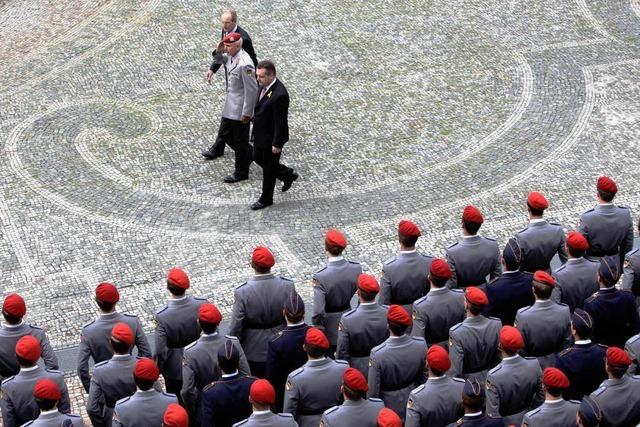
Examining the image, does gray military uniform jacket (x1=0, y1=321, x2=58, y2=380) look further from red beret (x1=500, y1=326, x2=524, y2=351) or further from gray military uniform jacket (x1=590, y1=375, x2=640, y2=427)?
gray military uniform jacket (x1=590, y1=375, x2=640, y2=427)

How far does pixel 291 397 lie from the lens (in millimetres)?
8398

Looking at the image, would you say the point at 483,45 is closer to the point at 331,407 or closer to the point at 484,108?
the point at 484,108

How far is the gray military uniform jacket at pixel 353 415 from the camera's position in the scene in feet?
25.9

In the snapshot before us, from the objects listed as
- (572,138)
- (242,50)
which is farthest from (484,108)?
(242,50)

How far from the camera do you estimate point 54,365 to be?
9227 millimetres

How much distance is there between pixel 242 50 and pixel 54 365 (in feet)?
19.2

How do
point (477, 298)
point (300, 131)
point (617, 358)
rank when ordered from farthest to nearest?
point (300, 131), point (477, 298), point (617, 358)

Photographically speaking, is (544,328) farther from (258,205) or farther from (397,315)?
(258,205)

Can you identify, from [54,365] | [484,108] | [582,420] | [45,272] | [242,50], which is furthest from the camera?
[484,108]

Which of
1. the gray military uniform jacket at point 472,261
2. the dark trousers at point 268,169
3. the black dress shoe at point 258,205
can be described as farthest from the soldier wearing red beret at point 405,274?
the black dress shoe at point 258,205

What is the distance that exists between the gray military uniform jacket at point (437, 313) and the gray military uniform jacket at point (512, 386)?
952 millimetres

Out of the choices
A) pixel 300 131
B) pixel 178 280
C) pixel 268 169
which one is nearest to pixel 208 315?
pixel 178 280

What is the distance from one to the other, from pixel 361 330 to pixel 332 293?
0.73 metres

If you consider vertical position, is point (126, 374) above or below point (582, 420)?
below
